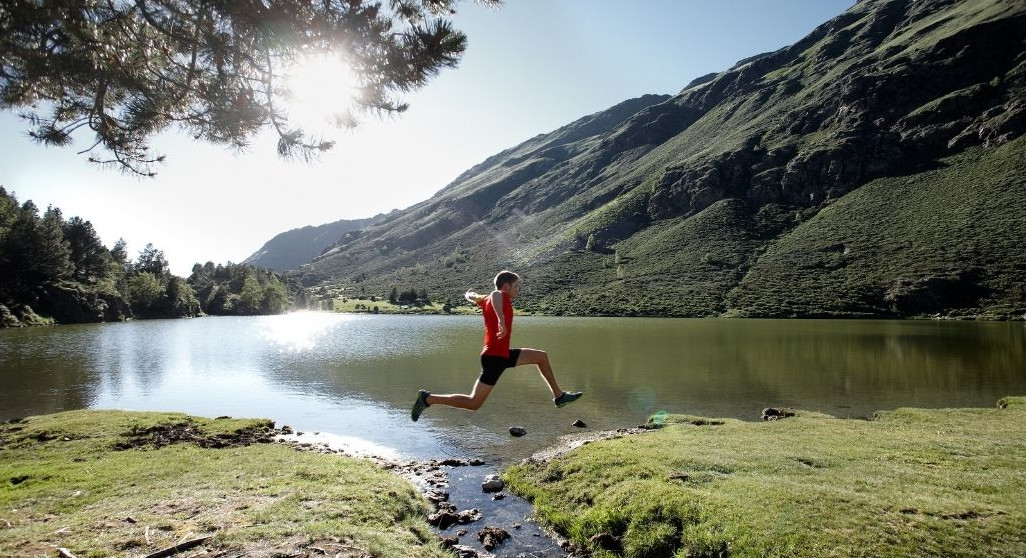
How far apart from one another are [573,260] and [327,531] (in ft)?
586

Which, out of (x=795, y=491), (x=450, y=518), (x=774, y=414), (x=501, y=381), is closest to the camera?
(x=795, y=491)

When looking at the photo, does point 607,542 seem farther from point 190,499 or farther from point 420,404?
point 190,499

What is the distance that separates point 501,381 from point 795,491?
2594 centimetres

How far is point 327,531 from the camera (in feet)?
29.1

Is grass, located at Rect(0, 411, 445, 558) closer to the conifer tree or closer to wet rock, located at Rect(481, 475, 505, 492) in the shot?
wet rock, located at Rect(481, 475, 505, 492)

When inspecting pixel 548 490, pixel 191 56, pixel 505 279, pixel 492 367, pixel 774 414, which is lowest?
pixel 774 414

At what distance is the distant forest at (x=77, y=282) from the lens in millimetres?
94875

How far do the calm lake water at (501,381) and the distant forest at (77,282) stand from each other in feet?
163

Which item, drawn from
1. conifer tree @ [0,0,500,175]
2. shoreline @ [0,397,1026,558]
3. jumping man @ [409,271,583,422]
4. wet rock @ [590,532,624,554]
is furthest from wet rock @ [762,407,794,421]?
conifer tree @ [0,0,500,175]

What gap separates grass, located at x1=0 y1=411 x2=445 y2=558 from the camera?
8.16 m

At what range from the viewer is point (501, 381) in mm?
35281

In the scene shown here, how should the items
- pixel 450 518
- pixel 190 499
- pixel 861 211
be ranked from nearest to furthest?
pixel 190 499
pixel 450 518
pixel 861 211

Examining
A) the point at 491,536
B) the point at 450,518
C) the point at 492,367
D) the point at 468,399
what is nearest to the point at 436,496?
the point at 450,518

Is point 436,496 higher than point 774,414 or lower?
higher
